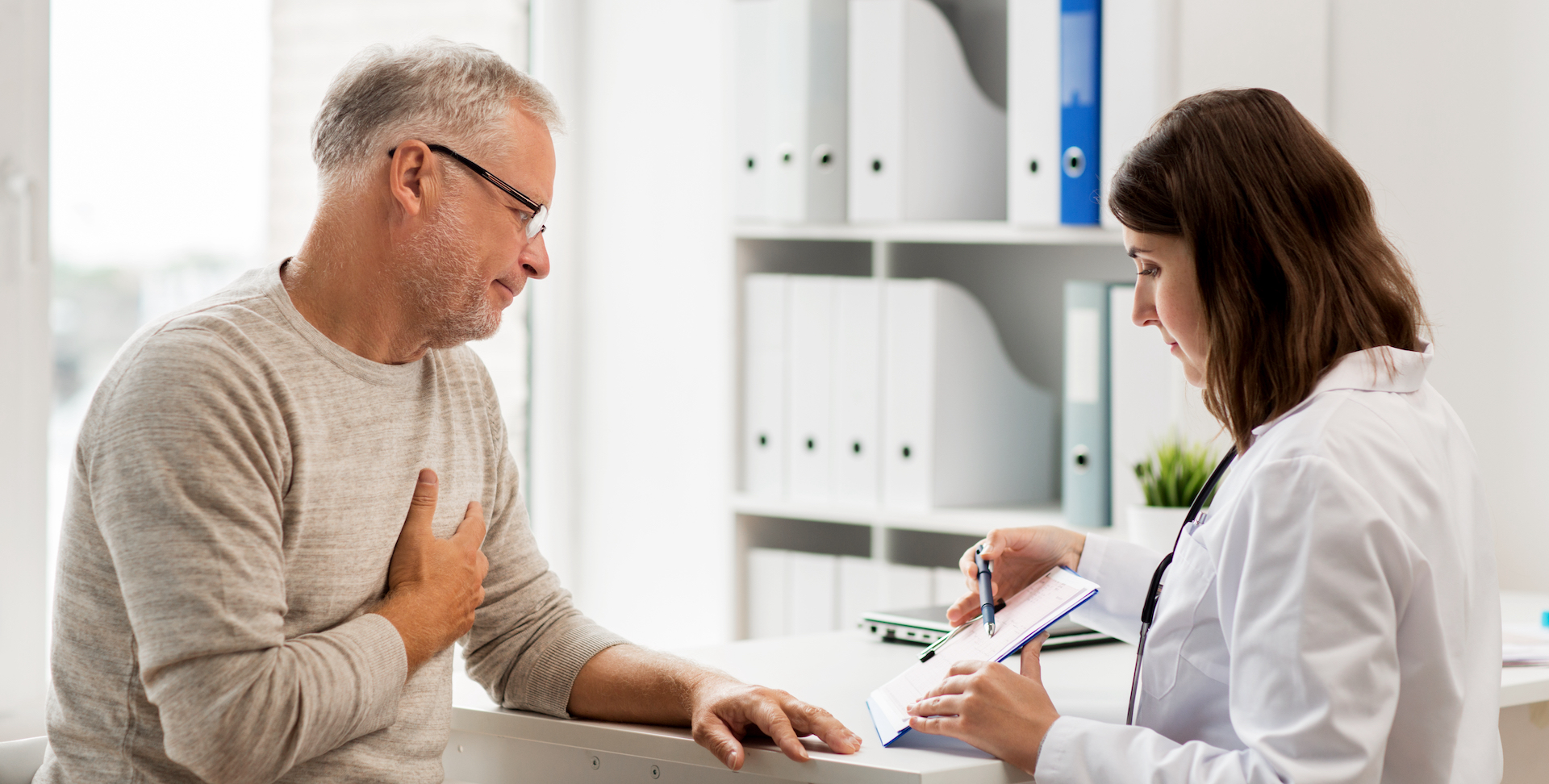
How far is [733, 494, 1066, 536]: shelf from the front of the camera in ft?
8.04

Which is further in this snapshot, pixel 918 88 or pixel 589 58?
pixel 589 58

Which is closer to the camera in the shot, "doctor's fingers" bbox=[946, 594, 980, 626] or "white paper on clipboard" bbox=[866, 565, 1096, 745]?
"white paper on clipboard" bbox=[866, 565, 1096, 745]

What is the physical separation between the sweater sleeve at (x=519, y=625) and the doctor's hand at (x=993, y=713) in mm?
398

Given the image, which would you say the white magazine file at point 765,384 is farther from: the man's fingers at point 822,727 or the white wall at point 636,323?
the man's fingers at point 822,727

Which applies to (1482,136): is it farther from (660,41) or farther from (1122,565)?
(660,41)

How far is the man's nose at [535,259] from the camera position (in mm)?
1465

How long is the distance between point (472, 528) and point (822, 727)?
422mm

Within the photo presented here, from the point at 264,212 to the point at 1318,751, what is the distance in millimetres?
2423

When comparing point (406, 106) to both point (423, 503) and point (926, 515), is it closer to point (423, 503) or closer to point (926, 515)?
point (423, 503)

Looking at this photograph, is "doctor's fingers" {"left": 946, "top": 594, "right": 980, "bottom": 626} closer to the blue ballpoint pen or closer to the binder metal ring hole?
the blue ballpoint pen

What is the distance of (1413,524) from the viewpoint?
3.69 feet

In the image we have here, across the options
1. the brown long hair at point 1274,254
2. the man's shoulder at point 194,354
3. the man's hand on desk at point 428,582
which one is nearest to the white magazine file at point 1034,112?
the brown long hair at point 1274,254

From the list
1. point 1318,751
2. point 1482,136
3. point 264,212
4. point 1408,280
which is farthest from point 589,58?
point 1318,751

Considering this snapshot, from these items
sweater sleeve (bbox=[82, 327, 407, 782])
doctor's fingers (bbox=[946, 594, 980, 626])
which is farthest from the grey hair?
doctor's fingers (bbox=[946, 594, 980, 626])
